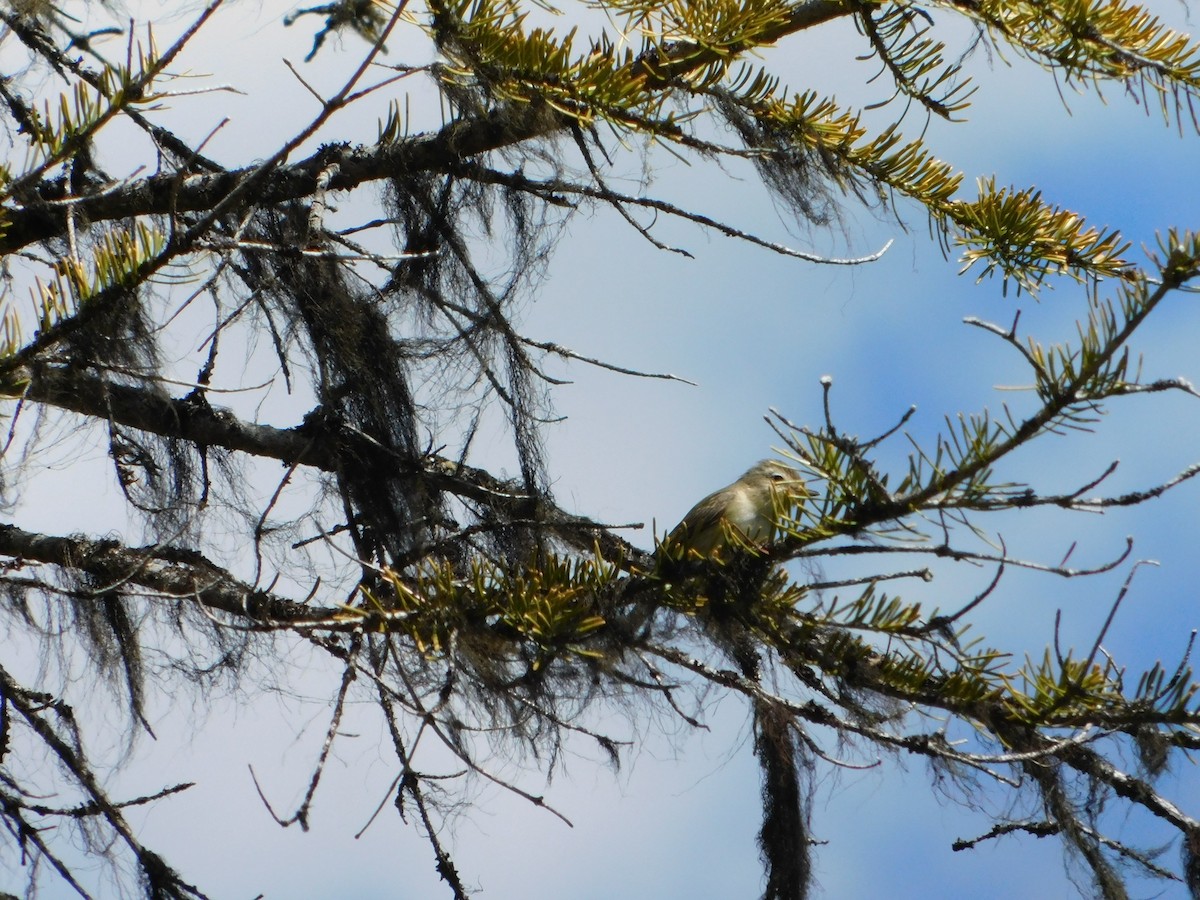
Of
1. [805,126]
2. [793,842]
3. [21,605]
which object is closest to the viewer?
[793,842]

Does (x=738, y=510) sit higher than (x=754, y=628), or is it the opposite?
(x=738, y=510)

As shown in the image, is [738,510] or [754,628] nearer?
[754,628]

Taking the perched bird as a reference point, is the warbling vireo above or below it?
above

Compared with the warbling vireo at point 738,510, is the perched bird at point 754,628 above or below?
below

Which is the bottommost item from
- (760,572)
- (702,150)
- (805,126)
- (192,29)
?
(760,572)

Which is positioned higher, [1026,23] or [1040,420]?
[1026,23]

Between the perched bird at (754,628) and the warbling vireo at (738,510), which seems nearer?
the perched bird at (754,628)

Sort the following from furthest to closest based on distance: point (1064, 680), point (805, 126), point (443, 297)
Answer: point (443, 297) < point (805, 126) < point (1064, 680)

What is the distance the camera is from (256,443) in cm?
368

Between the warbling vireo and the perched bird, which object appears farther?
the warbling vireo

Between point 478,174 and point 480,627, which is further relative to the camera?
point 478,174

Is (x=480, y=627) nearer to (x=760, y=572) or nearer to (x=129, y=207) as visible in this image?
(x=760, y=572)

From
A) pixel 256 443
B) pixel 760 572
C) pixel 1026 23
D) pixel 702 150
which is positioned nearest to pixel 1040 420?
pixel 760 572

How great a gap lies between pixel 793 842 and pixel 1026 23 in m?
1.85
